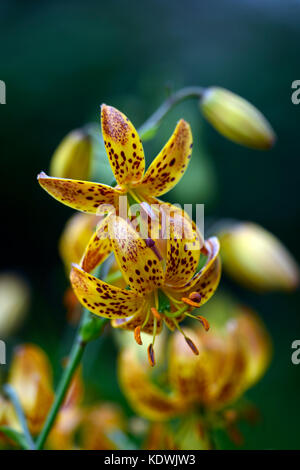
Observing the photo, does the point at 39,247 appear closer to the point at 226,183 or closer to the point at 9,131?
the point at 9,131

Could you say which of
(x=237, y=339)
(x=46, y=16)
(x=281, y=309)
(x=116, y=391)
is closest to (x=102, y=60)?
(x=46, y=16)

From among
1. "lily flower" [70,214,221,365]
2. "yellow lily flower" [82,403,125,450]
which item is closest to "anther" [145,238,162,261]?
"lily flower" [70,214,221,365]

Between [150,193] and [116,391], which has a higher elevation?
[150,193]

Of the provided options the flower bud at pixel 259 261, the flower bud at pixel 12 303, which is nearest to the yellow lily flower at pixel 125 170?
the flower bud at pixel 259 261

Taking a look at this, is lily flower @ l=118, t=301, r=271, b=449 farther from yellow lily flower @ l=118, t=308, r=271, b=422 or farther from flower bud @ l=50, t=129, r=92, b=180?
flower bud @ l=50, t=129, r=92, b=180

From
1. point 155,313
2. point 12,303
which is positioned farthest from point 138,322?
point 12,303

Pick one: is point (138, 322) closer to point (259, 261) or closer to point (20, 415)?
point (20, 415)

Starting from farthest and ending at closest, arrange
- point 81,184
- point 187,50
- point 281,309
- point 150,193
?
point 187,50 → point 281,309 → point 150,193 → point 81,184

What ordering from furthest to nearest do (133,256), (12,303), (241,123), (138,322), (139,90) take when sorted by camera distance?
(139,90), (12,303), (241,123), (138,322), (133,256)
